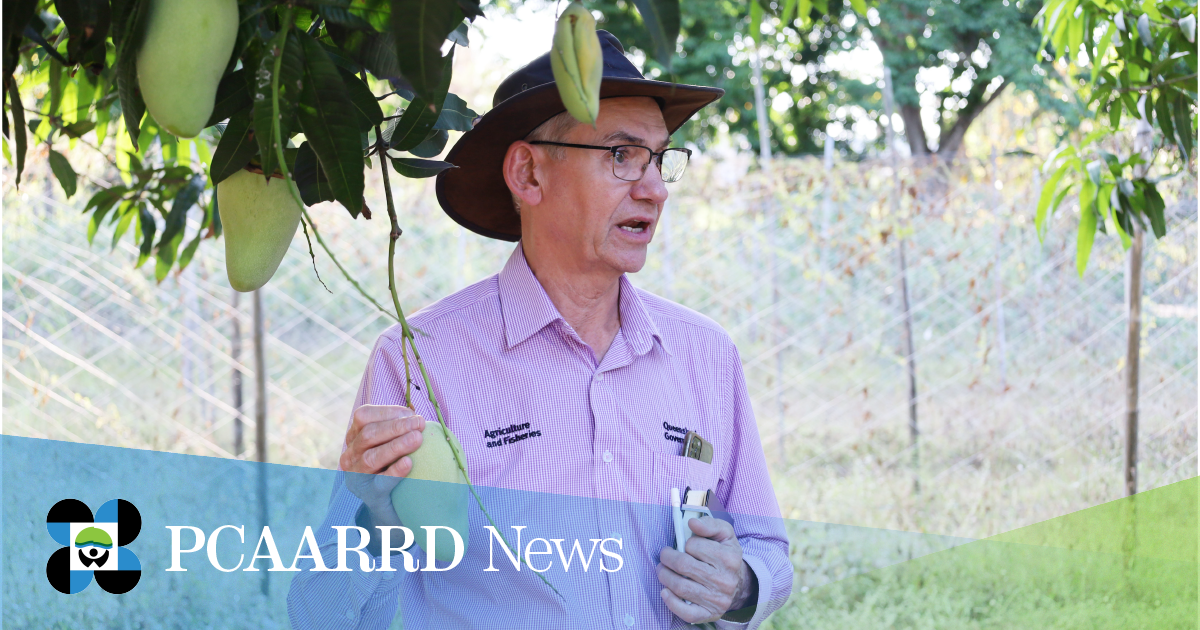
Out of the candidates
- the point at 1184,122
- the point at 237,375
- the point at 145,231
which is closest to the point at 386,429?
the point at 145,231

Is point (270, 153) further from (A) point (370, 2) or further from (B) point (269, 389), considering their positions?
(B) point (269, 389)

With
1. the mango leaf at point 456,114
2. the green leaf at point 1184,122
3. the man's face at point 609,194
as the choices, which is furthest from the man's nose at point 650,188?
the green leaf at point 1184,122

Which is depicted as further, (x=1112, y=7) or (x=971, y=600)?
(x=971, y=600)

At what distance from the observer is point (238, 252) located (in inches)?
24.8

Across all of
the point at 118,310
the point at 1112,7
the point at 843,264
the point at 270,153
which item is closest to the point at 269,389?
the point at 118,310

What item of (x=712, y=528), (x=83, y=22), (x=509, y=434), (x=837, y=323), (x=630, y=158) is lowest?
(x=837, y=323)

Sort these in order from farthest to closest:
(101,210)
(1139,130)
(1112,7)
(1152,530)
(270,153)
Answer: (1152,530)
(1139,130)
(1112,7)
(101,210)
(270,153)

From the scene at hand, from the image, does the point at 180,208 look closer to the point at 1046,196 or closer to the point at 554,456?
the point at 554,456

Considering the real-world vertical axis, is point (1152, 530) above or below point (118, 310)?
below

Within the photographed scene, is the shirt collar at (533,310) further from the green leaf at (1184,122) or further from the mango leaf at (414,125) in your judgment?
the green leaf at (1184,122)

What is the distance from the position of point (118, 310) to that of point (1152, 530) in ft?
15.1

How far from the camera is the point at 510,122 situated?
1.41 metres

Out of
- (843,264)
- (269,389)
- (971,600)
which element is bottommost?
(971,600)

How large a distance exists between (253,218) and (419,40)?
0.23 m
